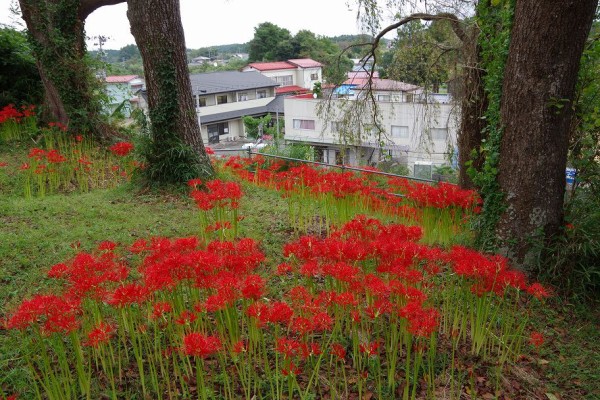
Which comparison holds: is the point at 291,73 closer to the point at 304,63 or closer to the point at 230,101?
the point at 304,63

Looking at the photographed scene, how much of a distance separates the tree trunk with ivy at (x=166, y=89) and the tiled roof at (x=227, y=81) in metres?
21.1

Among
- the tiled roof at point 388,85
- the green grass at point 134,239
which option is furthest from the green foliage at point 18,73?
the tiled roof at point 388,85

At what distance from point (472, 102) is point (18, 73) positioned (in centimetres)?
974

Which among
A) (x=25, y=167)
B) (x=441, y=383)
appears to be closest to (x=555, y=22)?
(x=441, y=383)

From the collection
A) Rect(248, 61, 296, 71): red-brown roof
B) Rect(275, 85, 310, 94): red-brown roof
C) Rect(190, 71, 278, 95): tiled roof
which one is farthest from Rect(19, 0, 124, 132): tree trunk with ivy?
Rect(248, 61, 296, 71): red-brown roof

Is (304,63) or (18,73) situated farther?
(304,63)

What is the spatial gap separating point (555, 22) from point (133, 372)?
3.90 metres

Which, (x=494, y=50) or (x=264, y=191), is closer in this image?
(x=494, y=50)

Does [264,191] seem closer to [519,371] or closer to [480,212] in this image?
[480,212]

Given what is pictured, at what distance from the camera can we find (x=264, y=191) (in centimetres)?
733

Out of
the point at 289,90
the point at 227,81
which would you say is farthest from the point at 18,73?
the point at 289,90

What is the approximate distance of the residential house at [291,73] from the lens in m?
35.8

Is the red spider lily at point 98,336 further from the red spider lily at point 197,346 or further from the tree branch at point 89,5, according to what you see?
the tree branch at point 89,5

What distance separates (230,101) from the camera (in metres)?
30.7
